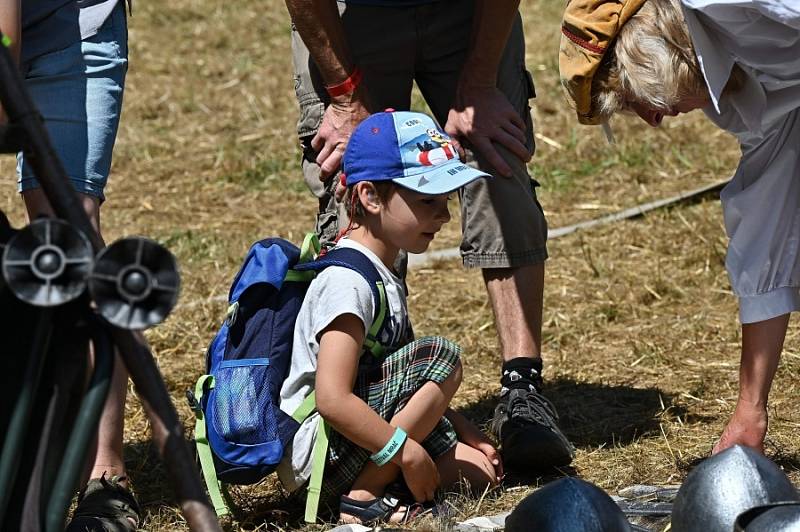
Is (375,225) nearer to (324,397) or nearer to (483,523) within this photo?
(324,397)

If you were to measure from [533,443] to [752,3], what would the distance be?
1.43 meters

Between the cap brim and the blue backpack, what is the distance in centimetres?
25

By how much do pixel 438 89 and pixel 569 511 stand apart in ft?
6.16

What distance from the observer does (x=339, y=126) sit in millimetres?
3762

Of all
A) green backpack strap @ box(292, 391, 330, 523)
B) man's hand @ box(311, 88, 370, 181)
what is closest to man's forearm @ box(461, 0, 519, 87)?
man's hand @ box(311, 88, 370, 181)

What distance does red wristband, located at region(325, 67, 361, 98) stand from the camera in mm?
3748

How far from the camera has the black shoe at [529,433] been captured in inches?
143

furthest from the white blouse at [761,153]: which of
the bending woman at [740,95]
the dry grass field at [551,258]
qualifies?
the dry grass field at [551,258]

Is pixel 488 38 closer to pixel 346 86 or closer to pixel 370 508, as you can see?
pixel 346 86

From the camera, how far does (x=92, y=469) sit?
342cm

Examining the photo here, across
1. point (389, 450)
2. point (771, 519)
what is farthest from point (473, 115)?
point (771, 519)

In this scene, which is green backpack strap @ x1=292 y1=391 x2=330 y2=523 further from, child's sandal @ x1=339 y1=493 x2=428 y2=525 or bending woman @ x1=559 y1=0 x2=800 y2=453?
bending woman @ x1=559 y1=0 x2=800 y2=453

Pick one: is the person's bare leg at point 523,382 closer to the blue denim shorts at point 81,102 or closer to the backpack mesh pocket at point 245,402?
the backpack mesh pocket at point 245,402

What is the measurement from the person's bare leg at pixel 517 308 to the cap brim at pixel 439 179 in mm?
729
